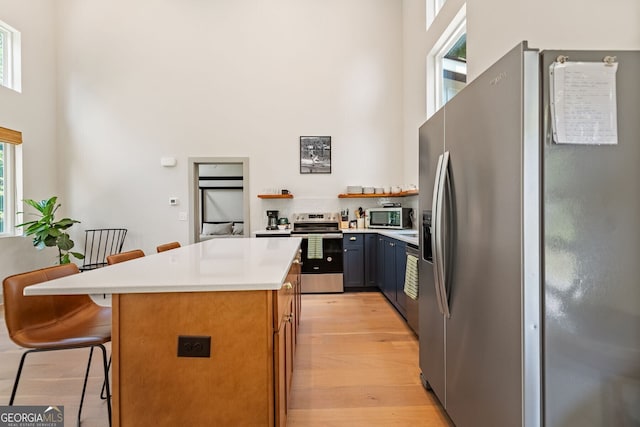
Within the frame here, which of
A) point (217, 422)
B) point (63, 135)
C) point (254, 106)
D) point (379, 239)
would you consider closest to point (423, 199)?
point (217, 422)

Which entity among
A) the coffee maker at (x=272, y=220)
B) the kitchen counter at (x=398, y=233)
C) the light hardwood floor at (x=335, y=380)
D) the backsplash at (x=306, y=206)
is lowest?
the light hardwood floor at (x=335, y=380)

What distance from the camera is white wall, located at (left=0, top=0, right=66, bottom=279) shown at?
4082 mm

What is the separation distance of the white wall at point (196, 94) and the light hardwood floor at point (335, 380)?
94.1 inches

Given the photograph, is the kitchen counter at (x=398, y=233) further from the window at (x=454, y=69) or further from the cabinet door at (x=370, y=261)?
the window at (x=454, y=69)

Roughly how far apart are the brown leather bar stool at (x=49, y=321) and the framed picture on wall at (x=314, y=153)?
3523 mm

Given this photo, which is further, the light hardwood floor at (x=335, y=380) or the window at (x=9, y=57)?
the window at (x=9, y=57)

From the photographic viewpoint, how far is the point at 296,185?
4.88 metres

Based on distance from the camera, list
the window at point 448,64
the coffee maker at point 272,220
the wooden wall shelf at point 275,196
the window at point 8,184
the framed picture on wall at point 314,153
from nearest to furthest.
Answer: the window at point 448,64 < the window at point 8,184 < the wooden wall shelf at point 275,196 < the coffee maker at point 272,220 < the framed picture on wall at point 314,153

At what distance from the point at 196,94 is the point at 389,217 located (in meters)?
3.56

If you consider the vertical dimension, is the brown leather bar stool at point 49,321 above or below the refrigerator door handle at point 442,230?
below

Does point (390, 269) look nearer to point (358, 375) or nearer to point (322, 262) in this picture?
point (322, 262)

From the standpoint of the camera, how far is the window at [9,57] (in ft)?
13.6

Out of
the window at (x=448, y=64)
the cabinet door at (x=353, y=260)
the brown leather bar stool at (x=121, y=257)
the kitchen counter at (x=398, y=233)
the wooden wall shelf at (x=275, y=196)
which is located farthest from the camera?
the wooden wall shelf at (x=275, y=196)

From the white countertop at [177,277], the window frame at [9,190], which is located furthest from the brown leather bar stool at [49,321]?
the window frame at [9,190]
